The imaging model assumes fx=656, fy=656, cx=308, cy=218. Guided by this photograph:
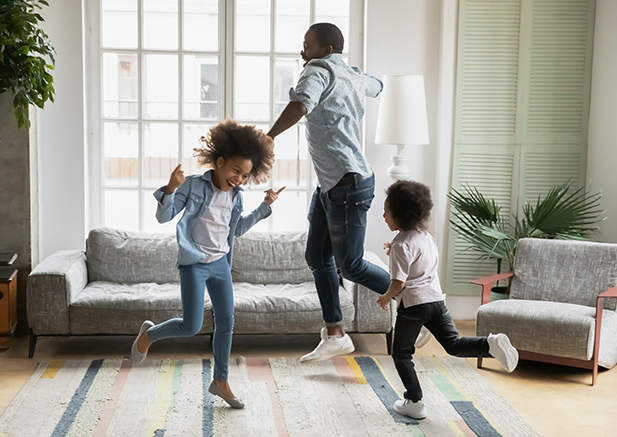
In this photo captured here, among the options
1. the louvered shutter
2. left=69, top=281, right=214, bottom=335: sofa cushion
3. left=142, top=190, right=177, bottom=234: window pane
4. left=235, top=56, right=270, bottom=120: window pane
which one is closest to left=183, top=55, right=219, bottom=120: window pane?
left=235, top=56, right=270, bottom=120: window pane

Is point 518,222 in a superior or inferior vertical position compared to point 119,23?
inferior

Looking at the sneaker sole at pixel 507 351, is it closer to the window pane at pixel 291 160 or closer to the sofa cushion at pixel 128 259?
the sofa cushion at pixel 128 259

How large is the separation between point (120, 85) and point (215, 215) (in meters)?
2.16

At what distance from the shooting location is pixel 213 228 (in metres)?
2.62

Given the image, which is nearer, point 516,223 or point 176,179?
point 176,179

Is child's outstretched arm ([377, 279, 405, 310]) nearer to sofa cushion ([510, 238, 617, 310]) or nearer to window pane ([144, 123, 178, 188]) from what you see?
sofa cushion ([510, 238, 617, 310])

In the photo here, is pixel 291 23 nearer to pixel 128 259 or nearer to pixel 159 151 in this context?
pixel 159 151

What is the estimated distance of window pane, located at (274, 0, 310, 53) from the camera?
4.40 meters

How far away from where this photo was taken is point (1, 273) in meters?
3.77

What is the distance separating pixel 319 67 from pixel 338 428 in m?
1.44

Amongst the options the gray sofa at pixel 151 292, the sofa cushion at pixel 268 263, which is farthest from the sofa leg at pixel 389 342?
the sofa cushion at pixel 268 263

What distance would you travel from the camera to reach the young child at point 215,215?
8.30 ft

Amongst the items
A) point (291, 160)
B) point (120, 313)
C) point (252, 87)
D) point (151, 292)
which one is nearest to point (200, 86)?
point (252, 87)

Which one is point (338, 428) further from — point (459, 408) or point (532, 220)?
point (532, 220)
